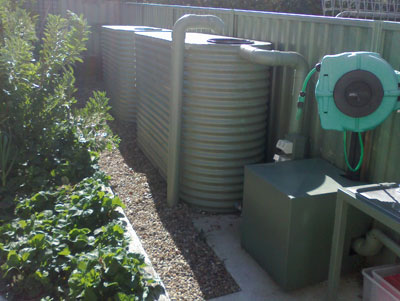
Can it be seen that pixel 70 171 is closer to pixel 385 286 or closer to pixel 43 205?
pixel 43 205

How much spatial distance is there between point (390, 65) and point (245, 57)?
1.31 m

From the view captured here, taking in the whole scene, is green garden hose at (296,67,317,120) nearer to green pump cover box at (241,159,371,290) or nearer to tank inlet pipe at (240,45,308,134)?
tank inlet pipe at (240,45,308,134)

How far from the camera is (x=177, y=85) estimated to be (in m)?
4.25

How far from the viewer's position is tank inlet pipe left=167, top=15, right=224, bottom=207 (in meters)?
4.13

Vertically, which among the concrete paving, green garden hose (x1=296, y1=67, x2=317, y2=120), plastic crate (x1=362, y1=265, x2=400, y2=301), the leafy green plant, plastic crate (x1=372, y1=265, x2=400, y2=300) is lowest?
the concrete paving

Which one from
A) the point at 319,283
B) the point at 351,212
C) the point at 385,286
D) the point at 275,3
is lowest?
the point at 319,283

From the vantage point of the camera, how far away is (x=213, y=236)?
4059 mm

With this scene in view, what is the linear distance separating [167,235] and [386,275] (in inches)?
74.5

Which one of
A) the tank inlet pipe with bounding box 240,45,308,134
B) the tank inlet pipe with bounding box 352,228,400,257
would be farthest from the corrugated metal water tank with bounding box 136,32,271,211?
the tank inlet pipe with bounding box 352,228,400,257

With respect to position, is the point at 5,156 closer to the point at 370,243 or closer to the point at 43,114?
the point at 43,114

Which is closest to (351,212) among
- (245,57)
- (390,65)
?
(390,65)

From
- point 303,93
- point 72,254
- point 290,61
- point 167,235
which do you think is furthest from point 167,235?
point 290,61

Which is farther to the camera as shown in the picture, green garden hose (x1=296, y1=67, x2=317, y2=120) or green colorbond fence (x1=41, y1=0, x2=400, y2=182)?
green garden hose (x1=296, y1=67, x2=317, y2=120)

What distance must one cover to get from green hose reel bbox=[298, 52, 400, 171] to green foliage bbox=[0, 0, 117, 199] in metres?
2.38
